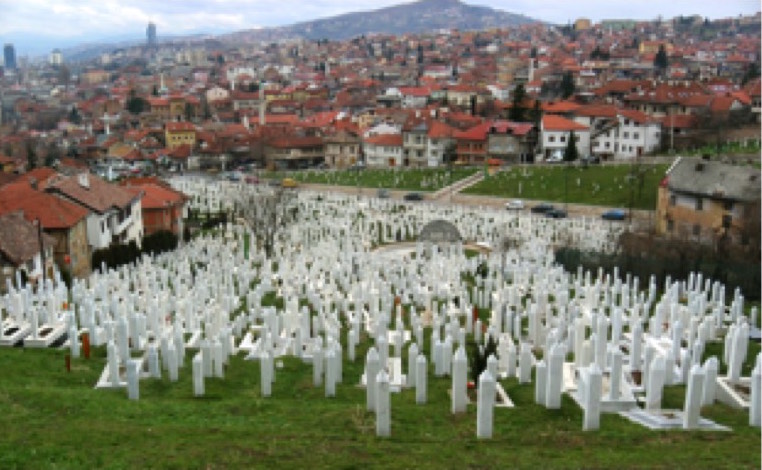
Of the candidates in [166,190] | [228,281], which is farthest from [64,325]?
[166,190]

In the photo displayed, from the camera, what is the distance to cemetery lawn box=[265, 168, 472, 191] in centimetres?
6103

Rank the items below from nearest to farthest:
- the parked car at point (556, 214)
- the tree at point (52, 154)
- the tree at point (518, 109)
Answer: the parked car at point (556, 214)
the tree at point (518, 109)
the tree at point (52, 154)

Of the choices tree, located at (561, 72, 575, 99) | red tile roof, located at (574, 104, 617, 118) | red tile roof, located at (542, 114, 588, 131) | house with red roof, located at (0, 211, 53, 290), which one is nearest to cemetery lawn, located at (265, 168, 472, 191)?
red tile roof, located at (542, 114, 588, 131)

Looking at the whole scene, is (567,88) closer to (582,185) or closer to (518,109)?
(518,109)

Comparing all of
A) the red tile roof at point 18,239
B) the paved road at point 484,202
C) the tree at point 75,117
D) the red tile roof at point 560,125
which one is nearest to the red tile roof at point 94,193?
the red tile roof at point 18,239

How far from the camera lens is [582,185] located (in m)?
54.0

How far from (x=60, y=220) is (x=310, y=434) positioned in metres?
24.0

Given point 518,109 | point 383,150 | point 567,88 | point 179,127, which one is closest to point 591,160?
point 518,109

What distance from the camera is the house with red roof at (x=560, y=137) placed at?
229 ft

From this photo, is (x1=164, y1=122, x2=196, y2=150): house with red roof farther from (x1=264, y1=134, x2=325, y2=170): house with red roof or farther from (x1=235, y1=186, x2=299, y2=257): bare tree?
(x1=235, y1=186, x2=299, y2=257): bare tree

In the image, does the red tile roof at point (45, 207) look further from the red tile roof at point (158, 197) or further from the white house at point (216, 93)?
the white house at point (216, 93)

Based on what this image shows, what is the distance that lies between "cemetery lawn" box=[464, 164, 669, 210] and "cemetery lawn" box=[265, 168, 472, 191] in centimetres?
404

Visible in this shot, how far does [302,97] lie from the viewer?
134750mm

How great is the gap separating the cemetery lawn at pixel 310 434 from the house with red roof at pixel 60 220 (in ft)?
55.2
